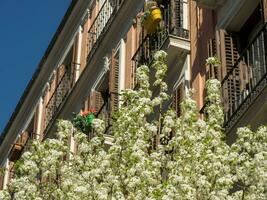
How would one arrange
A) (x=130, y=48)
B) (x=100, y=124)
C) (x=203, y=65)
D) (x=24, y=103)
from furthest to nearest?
(x=24, y=103)
(x=130, y=48)
(x=203, y=65)
(x=100, y=124)

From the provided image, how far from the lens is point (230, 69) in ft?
48.1

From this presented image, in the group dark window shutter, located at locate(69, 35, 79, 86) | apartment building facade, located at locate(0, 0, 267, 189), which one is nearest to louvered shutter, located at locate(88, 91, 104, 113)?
apartment building facade, located at locate(0, 0, 267, 189)

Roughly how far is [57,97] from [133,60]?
6.31 m

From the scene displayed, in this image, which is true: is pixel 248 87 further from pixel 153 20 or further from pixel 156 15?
pixel 153 20

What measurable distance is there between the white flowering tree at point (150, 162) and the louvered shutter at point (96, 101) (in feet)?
28.5

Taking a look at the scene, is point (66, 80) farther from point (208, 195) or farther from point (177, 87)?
point (208, 195)

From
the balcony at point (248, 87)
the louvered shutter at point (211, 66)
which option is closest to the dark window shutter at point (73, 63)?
the louvered shutter at point (211, 66)

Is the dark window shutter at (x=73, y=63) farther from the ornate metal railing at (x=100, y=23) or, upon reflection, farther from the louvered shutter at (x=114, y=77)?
the louvered shutter at (x=114, y=77)

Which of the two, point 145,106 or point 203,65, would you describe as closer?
point 145,106

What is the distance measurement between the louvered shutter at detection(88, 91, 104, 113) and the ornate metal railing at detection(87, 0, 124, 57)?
57.1 inches

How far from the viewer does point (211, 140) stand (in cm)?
1084

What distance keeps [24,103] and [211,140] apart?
19.1m

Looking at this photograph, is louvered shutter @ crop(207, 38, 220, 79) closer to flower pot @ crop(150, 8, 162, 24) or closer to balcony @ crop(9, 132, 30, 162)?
flower pot @ crop(150, 8, 162, 24)

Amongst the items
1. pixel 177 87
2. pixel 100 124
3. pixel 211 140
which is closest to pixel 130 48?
pixel 177 87
